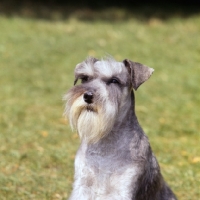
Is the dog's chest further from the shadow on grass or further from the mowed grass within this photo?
the shadow on grass

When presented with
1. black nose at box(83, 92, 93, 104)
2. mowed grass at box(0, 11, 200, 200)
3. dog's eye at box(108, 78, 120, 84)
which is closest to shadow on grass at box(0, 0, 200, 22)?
mowed grass at box(0, 11, 200, 200)

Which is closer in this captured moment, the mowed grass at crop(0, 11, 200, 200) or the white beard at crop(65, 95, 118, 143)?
the white beard at crop(65, 95, 118, 143)

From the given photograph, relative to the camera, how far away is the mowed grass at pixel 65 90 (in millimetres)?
8008

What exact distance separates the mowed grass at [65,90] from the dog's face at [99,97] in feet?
6.51

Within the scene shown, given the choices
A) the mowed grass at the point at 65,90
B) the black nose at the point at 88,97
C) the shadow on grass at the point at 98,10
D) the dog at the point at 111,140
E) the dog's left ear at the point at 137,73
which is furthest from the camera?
the shadow on grass at the point at 98,10

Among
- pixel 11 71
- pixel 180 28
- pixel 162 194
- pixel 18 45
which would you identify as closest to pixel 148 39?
pixel 180 28

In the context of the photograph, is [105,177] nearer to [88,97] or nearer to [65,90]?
[88,97]

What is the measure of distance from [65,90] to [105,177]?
6.87 metres

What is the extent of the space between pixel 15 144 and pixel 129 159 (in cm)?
386

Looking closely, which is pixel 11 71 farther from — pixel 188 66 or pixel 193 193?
pixel 193 193

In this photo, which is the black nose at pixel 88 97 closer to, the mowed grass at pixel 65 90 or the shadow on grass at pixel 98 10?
the mowed grass at pixel 65 90

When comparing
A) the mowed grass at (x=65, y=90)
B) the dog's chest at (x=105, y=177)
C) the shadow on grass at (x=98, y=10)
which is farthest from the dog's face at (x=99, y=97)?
the shadow on grass at (x=98, y=10)

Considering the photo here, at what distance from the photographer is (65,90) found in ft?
40.5

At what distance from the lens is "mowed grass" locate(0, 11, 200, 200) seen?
8.01 metres
